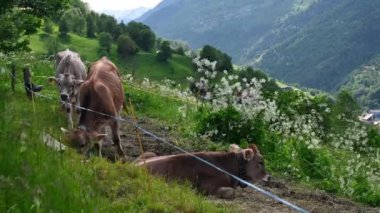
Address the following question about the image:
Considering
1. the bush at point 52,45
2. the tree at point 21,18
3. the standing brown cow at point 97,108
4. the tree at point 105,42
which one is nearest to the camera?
the standing brown cow at point 97,108

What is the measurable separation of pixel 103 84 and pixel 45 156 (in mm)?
7038

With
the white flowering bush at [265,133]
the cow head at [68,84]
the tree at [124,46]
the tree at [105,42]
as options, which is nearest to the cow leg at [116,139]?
the cow head at [68,84]

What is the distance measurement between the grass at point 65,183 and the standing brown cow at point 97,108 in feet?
7.22

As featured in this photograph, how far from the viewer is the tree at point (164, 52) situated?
477 ft

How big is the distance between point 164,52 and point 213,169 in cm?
13553

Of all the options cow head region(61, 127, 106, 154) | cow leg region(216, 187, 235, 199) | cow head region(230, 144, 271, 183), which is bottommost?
cow leg region(216, 187, 235, 199)

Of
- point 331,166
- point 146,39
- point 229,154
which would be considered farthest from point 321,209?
point 146,39

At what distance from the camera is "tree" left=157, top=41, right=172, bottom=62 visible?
5719 inches

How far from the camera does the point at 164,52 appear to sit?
146 metres

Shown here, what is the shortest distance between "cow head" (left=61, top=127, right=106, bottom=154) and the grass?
6.18 ft

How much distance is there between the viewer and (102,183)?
25.3 feet

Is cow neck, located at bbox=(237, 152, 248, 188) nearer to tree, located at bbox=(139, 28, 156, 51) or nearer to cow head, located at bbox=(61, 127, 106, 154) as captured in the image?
cow head, located at bbox=(61, 127, 106, 154)

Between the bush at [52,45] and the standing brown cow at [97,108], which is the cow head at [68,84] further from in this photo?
the bush at [52,45]

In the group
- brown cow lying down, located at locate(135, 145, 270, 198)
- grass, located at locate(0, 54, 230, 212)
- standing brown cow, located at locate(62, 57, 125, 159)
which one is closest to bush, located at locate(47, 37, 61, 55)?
standing brown cow, located at locate(62, 57, 125, 159)
